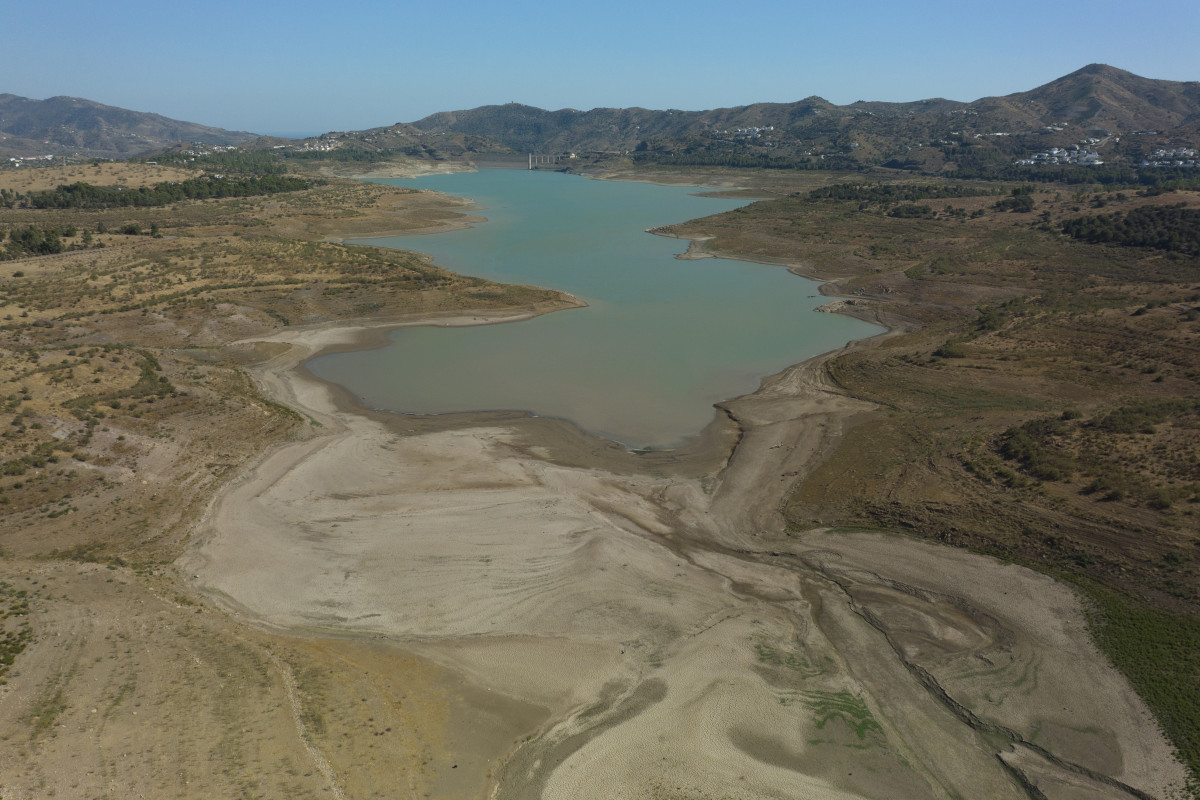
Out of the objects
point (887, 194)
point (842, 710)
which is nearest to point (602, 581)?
point (842, 710)

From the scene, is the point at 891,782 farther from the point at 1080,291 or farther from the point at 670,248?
the point at 670,248

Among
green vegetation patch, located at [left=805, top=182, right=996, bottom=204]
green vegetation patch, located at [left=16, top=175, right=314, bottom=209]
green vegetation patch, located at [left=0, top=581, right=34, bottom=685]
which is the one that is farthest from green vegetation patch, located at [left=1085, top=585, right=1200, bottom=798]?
green vegetation patch, located at [left=16, top=175, right=314, bottom=209]

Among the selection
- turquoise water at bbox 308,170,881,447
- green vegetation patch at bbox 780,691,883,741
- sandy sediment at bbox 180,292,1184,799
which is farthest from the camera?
turquoise water at bbox 308,170,881,447

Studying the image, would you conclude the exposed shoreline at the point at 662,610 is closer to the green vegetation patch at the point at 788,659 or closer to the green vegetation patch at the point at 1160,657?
the green vegetation patch at the point at 788,659

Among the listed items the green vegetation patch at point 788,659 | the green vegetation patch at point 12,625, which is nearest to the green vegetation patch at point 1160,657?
the green vegetation patch at point 788,659

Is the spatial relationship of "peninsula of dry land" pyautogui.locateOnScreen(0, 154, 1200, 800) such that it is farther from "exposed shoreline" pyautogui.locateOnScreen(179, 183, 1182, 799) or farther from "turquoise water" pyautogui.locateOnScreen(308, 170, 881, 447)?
"turquoise water" pyautogui.locateOnScreen(308, 170, 881, 447)

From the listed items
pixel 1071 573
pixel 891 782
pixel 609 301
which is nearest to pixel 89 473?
pixel 891 782

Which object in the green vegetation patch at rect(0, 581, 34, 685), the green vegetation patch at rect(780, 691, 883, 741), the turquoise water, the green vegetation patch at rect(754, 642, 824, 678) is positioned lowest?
the green vegetation patch at rect(780, 691, 883, 741)
